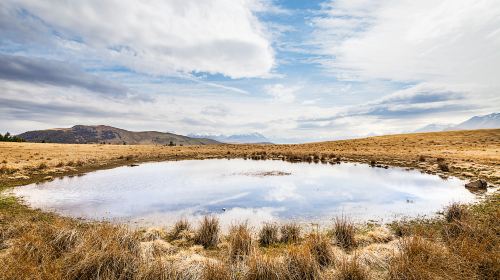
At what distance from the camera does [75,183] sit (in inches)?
1179

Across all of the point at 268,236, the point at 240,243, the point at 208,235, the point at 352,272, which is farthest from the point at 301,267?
the point at 208,235

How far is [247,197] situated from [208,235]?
11.2m

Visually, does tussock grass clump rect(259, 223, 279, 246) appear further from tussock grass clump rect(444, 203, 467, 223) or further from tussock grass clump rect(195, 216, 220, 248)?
tussock grass clump rect(444, 203, 467, 223)

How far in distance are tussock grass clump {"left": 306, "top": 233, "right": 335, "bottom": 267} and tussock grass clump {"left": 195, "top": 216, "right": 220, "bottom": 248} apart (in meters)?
4.40

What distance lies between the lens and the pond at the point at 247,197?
1875 cm

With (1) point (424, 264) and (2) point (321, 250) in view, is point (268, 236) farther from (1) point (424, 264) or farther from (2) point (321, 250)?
(1) point (424, 264)

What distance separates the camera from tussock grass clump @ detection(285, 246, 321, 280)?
8.64 metres

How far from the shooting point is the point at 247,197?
24391 millimetres

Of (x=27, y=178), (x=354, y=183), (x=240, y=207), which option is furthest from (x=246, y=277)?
(x=27, y=178)

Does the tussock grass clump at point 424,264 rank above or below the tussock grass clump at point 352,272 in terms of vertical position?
above

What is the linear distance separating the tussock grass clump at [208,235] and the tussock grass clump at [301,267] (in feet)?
15.7

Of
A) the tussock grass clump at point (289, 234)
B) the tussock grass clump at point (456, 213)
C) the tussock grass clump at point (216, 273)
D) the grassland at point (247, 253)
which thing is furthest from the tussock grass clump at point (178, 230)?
the tussock grass clump at point (456, 213)

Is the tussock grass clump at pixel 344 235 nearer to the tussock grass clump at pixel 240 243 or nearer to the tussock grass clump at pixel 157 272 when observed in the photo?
the tussock grass clump at pixel 240 243

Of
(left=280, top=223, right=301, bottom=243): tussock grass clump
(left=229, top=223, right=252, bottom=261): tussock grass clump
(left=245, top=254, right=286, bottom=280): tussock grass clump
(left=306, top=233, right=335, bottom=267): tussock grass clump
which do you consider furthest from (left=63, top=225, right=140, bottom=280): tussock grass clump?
(left=280, top=223, right=301, bottom=243): tussock grass clump
